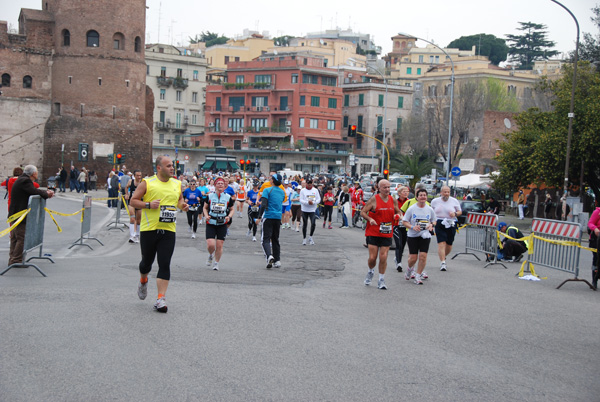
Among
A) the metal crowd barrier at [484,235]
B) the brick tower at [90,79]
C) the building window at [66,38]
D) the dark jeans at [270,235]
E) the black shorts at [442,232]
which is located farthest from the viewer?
the building window at [66,38]

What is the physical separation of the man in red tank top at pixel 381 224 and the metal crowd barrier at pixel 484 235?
5.25 m

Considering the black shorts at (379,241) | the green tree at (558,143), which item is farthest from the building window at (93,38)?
the black shorts at (379,241)

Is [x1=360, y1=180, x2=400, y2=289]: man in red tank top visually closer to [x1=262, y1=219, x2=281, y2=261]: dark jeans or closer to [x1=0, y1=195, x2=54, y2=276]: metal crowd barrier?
[x1=262, y1=219, x2=281, y2=261]: dark jeans

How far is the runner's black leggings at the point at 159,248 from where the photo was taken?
8.80 m

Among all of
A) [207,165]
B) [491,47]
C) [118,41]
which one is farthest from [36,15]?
[491,47]

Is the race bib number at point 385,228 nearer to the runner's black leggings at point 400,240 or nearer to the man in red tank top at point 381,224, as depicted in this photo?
the man in red tank top at point 381,224

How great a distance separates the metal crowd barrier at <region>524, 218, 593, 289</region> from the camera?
13273 millimetres

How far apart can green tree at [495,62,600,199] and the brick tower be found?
31757 millimetres

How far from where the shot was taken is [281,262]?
1520 cm

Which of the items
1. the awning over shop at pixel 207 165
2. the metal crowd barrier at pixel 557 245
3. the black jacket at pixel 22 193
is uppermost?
the black jacket at pixel 22 193

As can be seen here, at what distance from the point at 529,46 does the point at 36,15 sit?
92.9m

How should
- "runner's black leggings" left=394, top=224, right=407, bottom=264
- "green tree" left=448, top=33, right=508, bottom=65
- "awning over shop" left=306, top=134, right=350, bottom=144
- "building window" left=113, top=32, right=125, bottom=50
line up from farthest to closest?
"green tree" left=448, top=33, right=508, bottom=65 < "awning over shop" left=306, top=134, right=350, bottom=144 < "building window" left=113, top=32, right=125, bottom=50 < "runner's black leggings" left=394, top=224, right=407, bottom=264

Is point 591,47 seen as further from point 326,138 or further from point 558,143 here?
point 326,138

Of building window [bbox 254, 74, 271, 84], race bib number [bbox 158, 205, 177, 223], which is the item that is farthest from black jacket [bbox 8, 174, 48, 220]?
building window [bbox 254, 74, 271, 84]
